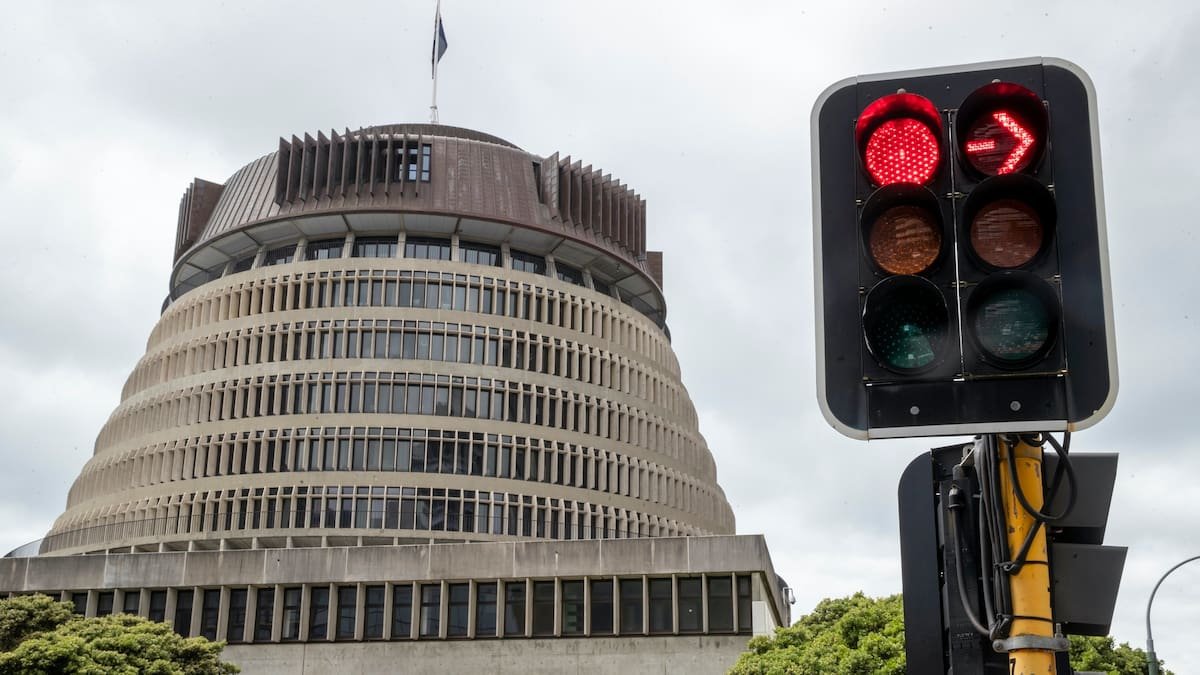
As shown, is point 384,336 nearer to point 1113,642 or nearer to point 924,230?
point 1113,642

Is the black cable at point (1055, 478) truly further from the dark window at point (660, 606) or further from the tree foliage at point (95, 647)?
the dark window at point (660, 606)

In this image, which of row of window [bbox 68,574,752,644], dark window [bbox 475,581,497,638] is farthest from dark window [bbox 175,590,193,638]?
dark window [bbox 475,581,497,638]

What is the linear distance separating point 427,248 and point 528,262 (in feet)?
27.9

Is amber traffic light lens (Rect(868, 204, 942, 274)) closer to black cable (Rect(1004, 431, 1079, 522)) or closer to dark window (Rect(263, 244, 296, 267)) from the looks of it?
black cable (Rect(1004, 431, 1079, 522))

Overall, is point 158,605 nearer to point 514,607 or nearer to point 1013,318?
point 514,607

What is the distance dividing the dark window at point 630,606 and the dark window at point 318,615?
15493mm

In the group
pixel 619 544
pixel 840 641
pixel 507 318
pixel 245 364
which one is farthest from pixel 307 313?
pixel 840 641

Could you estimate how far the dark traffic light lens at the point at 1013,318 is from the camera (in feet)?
16.9

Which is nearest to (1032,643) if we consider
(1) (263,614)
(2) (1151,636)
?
(2) (1151,636)

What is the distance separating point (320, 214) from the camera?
101125 millimetres

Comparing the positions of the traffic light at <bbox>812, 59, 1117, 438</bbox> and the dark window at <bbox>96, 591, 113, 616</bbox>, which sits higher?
the dark window at <bbox>96, 591, 113, 616</bbox>

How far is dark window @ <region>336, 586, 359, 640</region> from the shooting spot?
6938cm

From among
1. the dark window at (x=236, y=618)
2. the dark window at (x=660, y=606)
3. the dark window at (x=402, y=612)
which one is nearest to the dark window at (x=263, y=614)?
the dark window at (x=236, y=618)

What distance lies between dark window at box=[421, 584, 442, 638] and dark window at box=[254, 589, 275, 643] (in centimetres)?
798
